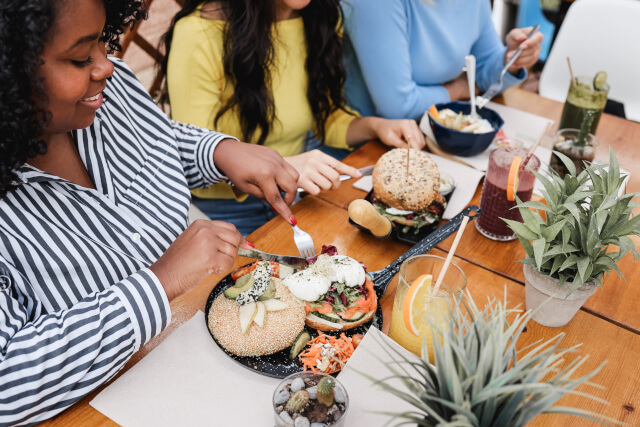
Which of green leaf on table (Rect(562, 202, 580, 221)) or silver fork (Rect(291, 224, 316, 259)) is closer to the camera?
green leaf on table (Rect(562, 202, 580, 221))

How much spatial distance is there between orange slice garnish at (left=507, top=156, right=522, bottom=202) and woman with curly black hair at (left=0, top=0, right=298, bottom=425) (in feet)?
1.75

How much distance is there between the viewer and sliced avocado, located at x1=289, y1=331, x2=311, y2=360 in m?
0.94

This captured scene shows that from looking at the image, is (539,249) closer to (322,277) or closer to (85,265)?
(322,277)

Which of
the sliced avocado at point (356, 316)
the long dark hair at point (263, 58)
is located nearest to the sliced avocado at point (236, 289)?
the sliced avocado at point (356, 316)

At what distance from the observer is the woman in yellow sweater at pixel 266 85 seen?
1539mm

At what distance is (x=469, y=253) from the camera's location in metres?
1.25

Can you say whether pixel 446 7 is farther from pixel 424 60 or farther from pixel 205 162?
pixel 205 162

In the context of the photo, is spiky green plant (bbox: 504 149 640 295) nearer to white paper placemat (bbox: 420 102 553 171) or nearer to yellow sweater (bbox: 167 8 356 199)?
white paper placemat (bbox: 420 102 553 171)

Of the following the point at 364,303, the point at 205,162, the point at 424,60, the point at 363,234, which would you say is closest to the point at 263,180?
the point at 205,162

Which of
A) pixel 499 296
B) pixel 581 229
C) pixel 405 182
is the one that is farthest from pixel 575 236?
pixel 405 182

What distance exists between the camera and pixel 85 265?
0.97 metres

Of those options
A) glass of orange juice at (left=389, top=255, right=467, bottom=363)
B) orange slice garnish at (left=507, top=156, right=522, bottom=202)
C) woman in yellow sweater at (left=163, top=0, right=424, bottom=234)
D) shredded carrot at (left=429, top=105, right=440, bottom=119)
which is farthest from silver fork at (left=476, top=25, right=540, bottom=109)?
glass of orange juice at (left=389, top=255, right=467, bottom=363)

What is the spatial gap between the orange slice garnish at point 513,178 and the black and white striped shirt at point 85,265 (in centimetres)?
78

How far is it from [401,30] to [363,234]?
89cm
